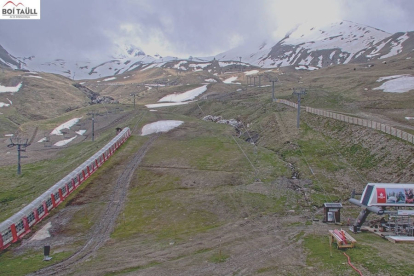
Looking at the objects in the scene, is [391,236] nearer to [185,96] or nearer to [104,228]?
[104,228]

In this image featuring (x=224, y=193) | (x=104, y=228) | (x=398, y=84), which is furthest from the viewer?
(x=398, y=84)

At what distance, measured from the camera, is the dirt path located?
23.9 m

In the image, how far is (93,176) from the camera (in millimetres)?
49719

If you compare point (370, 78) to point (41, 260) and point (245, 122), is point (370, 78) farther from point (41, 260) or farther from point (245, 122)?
point (41, 260)

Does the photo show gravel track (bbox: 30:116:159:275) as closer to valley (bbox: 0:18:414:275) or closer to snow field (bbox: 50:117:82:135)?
valley (bbox: 0:18:414:275)

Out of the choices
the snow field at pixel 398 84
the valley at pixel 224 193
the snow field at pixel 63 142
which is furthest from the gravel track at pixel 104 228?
the snow field at pixel 398 84

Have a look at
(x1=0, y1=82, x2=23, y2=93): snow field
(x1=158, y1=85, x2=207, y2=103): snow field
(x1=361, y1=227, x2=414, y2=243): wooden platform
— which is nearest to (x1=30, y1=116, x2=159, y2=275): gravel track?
(x1=361, y1=227, x2=414, y2=243): wooden platform

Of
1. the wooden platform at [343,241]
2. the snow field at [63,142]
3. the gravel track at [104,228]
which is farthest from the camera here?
the snow field at [63,142]

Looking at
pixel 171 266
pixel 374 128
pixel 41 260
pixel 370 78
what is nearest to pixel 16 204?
pixel 41 260

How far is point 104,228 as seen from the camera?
107 feet

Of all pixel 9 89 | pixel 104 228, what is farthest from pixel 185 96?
pixel 104 228

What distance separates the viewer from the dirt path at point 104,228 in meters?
23.9

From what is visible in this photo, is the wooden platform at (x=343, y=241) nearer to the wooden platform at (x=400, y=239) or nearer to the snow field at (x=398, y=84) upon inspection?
the wooden platform at (x=400, y=239)

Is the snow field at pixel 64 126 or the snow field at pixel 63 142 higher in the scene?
the snow field at pixel 64 126
